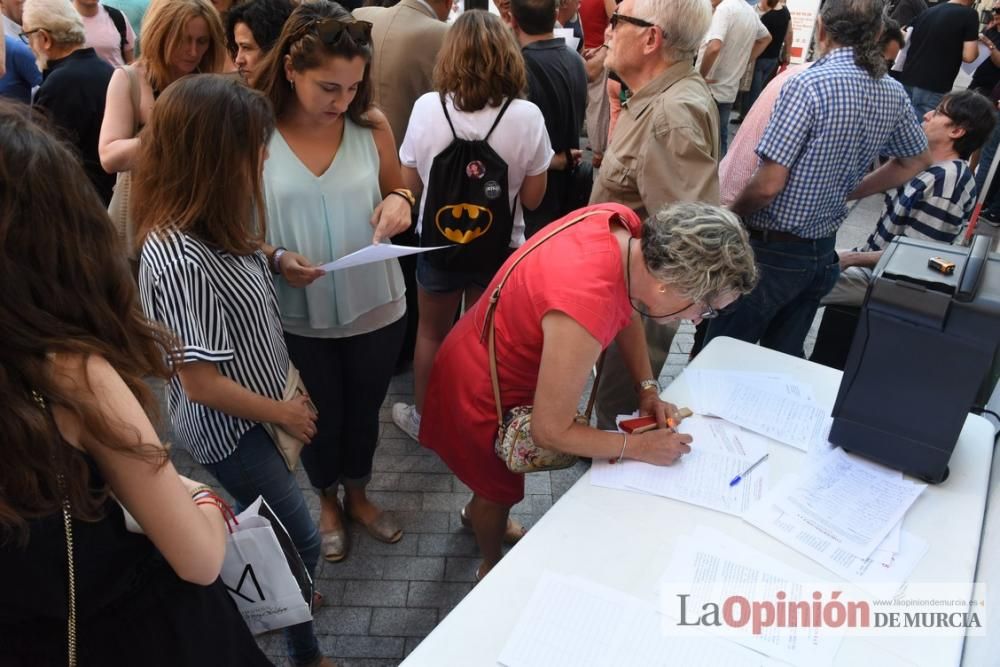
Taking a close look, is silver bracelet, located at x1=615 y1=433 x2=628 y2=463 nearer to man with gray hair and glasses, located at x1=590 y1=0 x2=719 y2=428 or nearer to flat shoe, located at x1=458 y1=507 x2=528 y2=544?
man with gray hair and glasses, located at x1=590 y1=0 x2=719 y2=428

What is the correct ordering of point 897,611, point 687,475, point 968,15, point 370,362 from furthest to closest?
point 968,15, point 370,362, point 687,475, point 897,611

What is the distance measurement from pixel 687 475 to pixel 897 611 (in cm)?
47

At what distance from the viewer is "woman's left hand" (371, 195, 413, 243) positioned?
185 cm

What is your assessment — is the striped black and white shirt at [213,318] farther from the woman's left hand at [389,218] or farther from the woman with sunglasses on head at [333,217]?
the woman's left hand at [389,218]

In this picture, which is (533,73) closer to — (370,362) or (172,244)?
(370,362)

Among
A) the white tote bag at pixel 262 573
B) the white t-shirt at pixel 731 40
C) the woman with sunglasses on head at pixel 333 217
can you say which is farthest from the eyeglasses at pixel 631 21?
the white t-shirt at pixel 731 40

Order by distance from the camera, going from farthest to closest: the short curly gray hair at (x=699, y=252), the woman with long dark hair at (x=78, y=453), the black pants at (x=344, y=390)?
the black pants at (x=344, y=390), the short curly gray hair at (x=699, y=252), the woman with long dark hair at (x=78, y=453)

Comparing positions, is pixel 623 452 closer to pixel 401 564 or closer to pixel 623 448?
pixel 623 448

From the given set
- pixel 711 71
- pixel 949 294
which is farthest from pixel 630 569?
pixel 711 71

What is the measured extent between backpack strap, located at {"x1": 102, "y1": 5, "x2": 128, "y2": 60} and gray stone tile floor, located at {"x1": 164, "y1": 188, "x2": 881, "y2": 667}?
8.35 ft

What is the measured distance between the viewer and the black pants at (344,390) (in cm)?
198

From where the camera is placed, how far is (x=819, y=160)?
2.25 m

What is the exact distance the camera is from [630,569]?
1.30 metres

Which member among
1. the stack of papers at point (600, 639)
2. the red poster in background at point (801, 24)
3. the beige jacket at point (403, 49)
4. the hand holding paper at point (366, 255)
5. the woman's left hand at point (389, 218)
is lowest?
the stack of papers at point (600, 639)
